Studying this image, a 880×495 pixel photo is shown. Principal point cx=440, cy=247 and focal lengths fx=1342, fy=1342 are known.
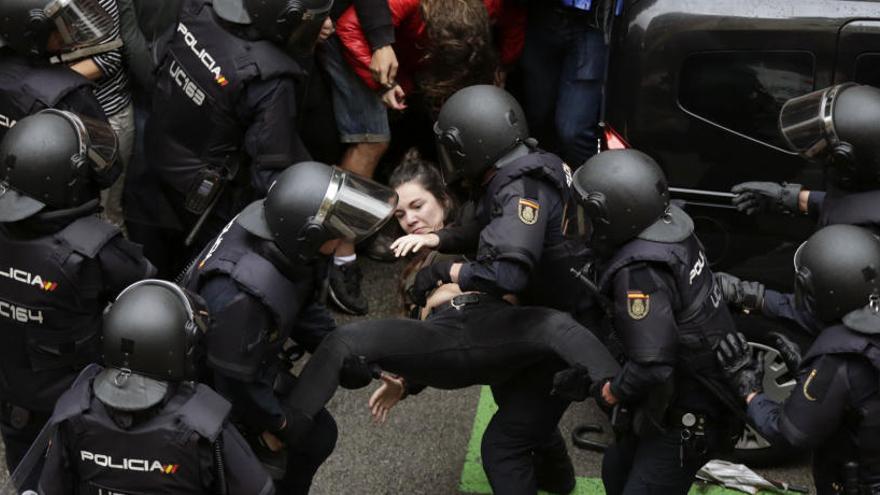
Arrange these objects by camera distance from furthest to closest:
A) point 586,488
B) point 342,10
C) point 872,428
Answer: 1. point 342,10
2. point 586,488
3. point 872,428

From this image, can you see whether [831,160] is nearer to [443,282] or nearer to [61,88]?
[443,282]

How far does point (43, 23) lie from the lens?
17.5 ft

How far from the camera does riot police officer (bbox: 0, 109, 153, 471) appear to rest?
4754mm

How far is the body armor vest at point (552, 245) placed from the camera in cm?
504

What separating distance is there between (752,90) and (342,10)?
2.00m

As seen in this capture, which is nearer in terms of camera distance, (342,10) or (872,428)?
(872,428)

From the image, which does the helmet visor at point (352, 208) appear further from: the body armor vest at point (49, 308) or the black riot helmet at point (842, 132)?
the black riot helmet at point (842, 132)

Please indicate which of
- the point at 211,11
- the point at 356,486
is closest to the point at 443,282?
the point at 356,486

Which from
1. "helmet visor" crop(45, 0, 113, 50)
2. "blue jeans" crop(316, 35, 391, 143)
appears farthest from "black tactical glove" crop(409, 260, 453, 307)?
"helmet visor" crop(45, 0, 113, 50)

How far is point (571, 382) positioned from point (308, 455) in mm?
1067

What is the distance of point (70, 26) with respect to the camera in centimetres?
547

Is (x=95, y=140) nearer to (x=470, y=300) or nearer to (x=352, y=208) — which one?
(x=352, y=208)

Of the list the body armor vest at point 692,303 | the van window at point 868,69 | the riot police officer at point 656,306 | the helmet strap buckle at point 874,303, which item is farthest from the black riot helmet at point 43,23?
the helmet strap buckle at point 874,303

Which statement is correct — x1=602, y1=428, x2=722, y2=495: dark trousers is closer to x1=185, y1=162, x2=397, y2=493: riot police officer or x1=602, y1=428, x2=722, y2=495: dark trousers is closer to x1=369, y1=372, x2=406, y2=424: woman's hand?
x1=369, y1=372, x2=406, y2=424: woman's hand
